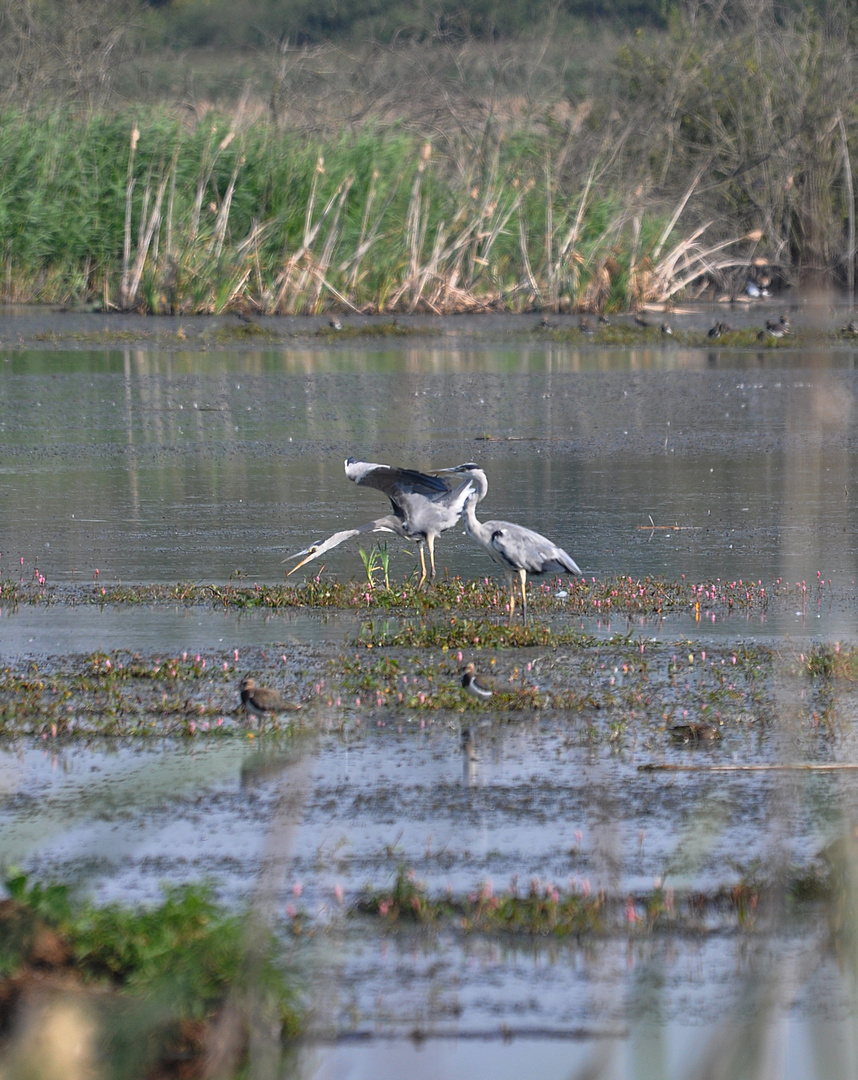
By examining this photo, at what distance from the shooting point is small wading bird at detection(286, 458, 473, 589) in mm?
8172

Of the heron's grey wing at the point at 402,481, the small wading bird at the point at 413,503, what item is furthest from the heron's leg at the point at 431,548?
the heron's grey wing at the point at 402,481

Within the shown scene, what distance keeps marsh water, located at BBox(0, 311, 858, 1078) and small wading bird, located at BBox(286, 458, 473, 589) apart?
51cm

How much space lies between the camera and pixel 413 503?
8.20m

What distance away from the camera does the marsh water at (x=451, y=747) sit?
3.69 metres

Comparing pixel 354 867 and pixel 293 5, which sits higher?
pixel 293 5

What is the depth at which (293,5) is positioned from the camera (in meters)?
57.8

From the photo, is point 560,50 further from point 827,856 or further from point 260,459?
point 827,856

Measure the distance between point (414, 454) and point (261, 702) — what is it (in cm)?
701

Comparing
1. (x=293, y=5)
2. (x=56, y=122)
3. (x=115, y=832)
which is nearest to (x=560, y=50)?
(x=293, y=5)

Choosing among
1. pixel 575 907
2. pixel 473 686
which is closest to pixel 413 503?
pixel 473 686

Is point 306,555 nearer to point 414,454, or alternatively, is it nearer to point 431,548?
point 431,548

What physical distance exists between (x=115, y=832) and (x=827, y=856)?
6.29 ft

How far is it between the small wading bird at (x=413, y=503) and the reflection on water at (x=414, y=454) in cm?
55

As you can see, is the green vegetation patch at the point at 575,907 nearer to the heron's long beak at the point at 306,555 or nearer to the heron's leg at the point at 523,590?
the heron's leg at the point at 523,590
